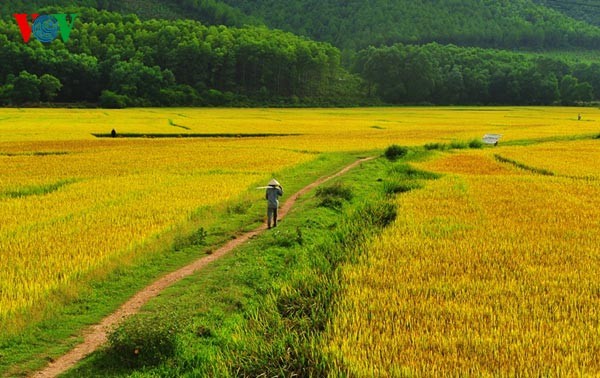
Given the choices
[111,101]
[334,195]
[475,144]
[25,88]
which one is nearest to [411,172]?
[334,195]

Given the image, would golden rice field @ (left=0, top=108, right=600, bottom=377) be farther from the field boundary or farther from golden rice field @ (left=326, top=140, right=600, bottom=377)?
the field boundary

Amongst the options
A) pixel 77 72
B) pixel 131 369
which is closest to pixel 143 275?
pixel 131 369

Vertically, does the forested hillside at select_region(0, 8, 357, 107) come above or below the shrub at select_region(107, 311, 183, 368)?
above

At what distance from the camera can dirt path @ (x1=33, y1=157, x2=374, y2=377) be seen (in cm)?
623

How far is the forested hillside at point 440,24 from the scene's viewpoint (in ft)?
565

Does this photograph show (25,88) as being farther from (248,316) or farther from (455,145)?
(248,316)

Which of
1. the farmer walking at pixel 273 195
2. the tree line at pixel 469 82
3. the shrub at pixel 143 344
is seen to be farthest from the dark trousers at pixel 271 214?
the tree line at pixel 469 82

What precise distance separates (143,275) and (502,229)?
749cm

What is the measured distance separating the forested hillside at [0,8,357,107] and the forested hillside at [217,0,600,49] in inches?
2775

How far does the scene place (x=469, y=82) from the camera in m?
107

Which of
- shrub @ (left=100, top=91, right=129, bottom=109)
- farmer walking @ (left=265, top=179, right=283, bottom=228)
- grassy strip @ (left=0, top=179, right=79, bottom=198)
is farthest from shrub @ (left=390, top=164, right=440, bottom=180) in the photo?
shrub @ (left=100, top=91, right=129, bottom=109)

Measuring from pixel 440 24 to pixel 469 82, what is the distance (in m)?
82.6

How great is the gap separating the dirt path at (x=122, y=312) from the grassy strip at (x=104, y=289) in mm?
138

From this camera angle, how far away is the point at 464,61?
11794cm
